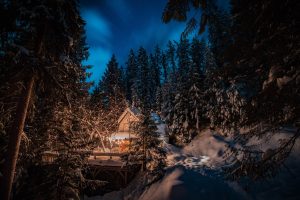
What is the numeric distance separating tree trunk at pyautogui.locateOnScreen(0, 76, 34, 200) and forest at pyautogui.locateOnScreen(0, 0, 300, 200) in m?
0.03

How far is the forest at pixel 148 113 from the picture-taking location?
391cm

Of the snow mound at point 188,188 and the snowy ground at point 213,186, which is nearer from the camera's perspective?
the snowy ground at point 213,186

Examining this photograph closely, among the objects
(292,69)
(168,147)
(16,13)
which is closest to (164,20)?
(292,69)

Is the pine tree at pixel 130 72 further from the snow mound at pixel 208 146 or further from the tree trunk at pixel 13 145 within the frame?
the tree trunk at pixel 13 145

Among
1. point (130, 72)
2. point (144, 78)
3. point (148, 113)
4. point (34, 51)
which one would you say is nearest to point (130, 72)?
point (130, 72)

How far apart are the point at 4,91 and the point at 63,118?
4661 millimetres

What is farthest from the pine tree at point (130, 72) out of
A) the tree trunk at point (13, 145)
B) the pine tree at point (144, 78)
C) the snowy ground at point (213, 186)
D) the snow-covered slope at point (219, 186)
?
the tree trunk at point (13, 145)

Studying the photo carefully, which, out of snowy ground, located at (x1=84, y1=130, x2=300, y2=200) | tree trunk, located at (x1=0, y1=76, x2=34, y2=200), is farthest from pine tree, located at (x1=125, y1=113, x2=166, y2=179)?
tree trunk, located at (x1=0, y1=76, x2=34, y2=200)

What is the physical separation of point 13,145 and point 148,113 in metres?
12.7

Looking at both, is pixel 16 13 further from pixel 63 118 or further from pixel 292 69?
pixel 292 69

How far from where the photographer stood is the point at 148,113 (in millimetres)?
18797

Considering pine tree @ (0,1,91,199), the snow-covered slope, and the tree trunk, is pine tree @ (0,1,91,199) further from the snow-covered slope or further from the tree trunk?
the snow-covered slope

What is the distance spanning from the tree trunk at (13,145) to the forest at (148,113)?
3cm

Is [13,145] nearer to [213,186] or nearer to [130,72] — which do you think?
[213,186]
